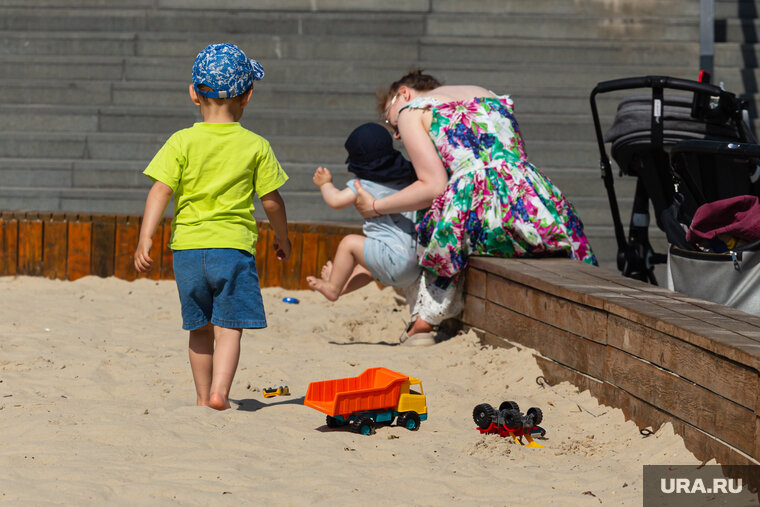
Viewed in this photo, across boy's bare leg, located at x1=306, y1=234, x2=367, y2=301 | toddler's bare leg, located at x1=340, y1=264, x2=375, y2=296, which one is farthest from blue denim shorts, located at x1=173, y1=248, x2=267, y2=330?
toddler's bare leg, located at x1=340, y1=264, x2=375, y2=296

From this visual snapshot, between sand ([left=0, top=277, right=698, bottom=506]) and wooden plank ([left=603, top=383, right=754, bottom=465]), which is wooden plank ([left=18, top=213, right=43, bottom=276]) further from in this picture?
wooden plank ([left=603, top=383, right=754, bottom=465])

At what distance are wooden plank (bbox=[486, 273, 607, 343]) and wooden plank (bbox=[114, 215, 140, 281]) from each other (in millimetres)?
2849

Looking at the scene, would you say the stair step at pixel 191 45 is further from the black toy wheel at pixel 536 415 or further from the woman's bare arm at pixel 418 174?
the black toy wheel at pixel 536 415

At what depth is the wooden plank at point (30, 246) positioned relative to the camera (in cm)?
687

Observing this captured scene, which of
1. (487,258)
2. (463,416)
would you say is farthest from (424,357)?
(463,416)

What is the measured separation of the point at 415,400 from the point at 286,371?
1.03 metres

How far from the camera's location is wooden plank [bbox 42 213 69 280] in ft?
22.5

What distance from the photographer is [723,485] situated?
2.88 meters

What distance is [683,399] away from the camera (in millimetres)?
3209

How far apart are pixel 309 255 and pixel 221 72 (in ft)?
10.2

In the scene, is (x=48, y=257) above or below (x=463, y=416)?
above

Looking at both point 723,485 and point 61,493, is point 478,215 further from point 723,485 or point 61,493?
point 61,493

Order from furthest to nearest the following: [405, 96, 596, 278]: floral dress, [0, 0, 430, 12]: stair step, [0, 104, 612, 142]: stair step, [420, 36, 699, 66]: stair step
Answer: [0, 0, 430, 12]: stair step, [420, 36, 699, 66]: stair step, [0, 104, 612, 142]: stair step, [405, 96, 596, 278]: floral dress

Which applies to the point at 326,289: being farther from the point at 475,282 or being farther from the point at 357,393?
the point at 357,393
